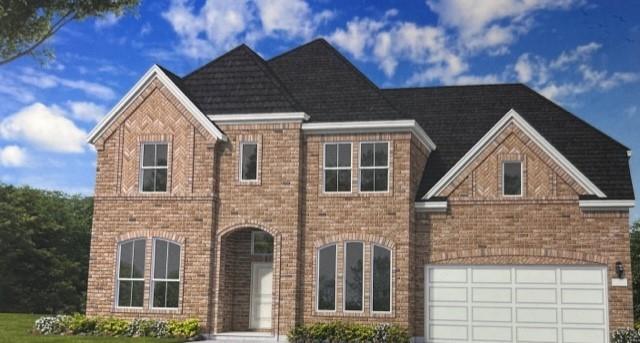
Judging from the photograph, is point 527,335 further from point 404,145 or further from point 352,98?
point 352,98

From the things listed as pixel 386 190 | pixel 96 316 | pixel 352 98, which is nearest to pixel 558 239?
pixel 386 190

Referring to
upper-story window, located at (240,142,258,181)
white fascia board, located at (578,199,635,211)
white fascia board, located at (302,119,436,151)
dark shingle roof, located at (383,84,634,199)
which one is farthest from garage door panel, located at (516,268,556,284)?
upper-story window, located at (240,142,258,181)

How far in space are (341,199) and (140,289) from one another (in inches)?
265

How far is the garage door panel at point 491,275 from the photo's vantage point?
77.5 ft

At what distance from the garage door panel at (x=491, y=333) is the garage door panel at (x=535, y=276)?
1505mm

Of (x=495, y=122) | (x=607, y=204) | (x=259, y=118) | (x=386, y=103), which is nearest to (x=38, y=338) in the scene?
(x=259, y=118)

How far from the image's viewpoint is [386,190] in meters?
23.6

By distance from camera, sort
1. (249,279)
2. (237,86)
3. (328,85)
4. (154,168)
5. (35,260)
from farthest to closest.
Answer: (35,260), (328,85), (237,86), (249,279), (154,168)

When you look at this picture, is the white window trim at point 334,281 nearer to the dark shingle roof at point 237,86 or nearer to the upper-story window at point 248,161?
the upper-story window at point 248,161

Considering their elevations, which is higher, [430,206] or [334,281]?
[430,206]

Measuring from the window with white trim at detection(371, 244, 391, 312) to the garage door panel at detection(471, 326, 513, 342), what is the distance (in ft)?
9.39

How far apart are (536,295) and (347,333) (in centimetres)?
572

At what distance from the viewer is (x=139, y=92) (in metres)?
25.3

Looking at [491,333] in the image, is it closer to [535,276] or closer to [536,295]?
[536,295]
